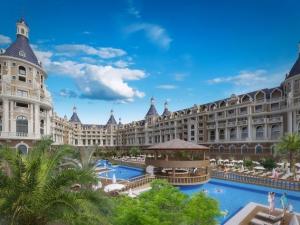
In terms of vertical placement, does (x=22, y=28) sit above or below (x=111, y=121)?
above

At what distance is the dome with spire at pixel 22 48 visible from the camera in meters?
33.8

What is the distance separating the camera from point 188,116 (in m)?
66.6

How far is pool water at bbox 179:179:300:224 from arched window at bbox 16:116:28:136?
23.2 metres

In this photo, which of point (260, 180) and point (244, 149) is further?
point (244, 149)

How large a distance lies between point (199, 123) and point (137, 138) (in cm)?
3467

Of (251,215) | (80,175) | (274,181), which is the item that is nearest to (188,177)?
(274,181)

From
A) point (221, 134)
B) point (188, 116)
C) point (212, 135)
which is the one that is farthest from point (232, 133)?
point (188, 116)

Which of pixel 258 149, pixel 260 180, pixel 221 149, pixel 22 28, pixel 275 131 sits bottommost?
pixel 221 149

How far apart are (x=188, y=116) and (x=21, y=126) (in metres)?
44.3

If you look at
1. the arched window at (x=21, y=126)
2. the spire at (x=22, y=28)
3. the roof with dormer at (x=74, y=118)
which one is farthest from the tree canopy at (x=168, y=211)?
the roof with dormer at (x=74, y=118)

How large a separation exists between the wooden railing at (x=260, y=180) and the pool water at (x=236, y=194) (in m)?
0.47

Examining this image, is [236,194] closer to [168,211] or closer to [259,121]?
[168,211]

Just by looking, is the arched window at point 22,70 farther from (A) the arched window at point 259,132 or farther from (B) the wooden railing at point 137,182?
(A) the arched window at point 259,132

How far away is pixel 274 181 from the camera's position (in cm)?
2373
